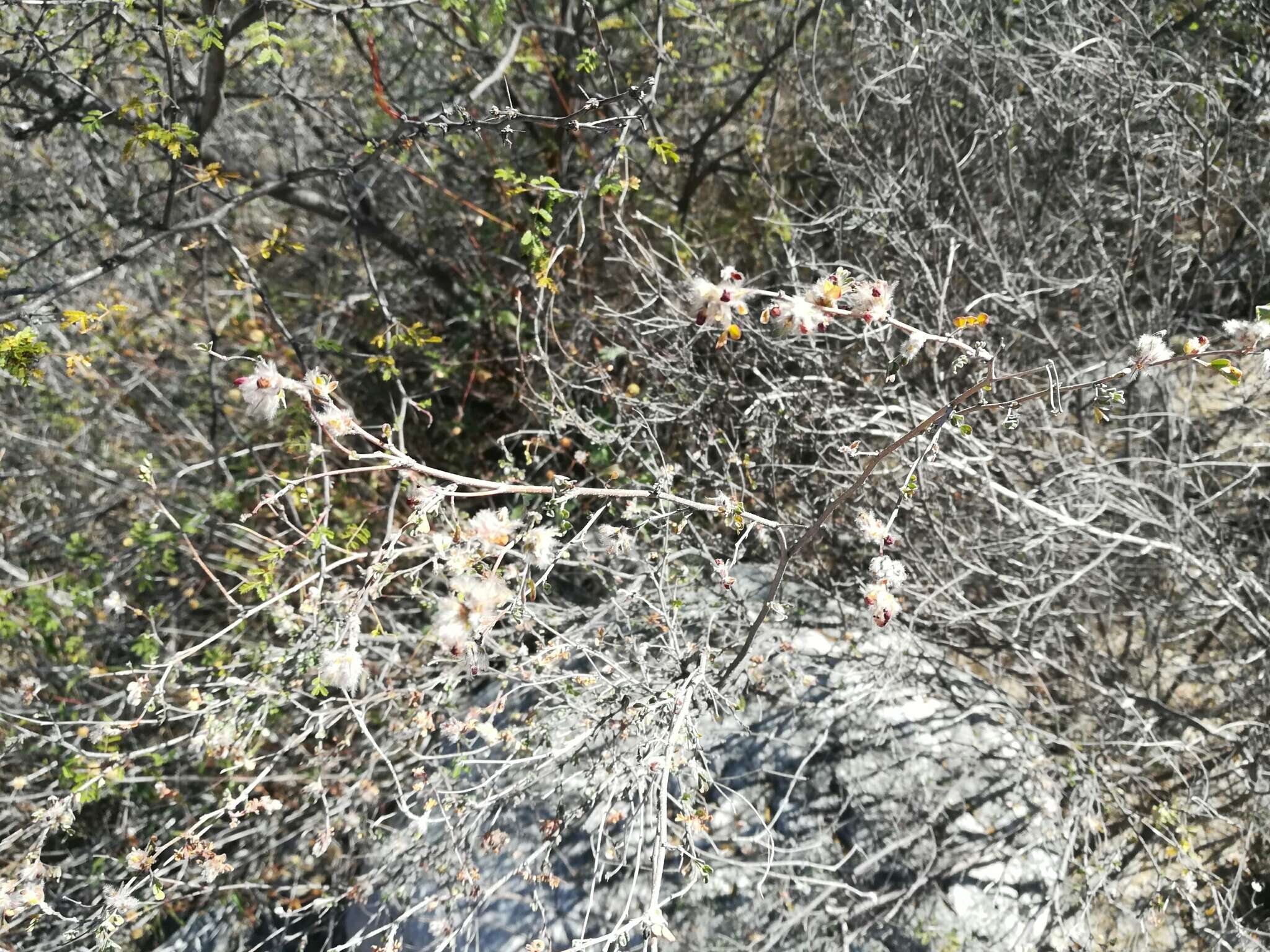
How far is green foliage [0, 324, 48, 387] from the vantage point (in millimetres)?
2184

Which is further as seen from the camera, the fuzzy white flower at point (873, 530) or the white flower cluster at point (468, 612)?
the fuzzy white flower at point (873, 530)

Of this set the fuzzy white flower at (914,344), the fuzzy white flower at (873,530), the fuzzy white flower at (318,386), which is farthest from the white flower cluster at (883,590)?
the fuzzy white flower at (318,386)

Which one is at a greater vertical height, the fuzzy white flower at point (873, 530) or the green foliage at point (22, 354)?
the green foliage at point (22, 354)

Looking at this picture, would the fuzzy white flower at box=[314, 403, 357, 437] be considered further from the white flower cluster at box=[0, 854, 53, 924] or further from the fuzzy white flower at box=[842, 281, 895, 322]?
the white flower cluster at box=[0, 854, 53, 924]

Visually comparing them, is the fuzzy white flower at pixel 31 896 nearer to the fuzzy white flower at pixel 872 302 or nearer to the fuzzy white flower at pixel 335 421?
the fuzzy white flower at pixel 335 421

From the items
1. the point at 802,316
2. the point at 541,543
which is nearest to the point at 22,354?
the point at 541,543

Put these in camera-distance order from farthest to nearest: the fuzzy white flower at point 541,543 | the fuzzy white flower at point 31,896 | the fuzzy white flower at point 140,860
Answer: the fuzzy white flower at point 140,860 → the fuzzy white flower at point 31,896 → the fuzzy white flower at point 541,543

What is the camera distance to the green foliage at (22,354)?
218 centimetres

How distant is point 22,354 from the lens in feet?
7.22

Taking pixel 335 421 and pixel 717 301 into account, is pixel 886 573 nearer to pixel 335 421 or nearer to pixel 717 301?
pixel 717 301

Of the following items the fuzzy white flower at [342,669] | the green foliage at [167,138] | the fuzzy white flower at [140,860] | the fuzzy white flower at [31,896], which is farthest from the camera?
the green foliage at [167,138]

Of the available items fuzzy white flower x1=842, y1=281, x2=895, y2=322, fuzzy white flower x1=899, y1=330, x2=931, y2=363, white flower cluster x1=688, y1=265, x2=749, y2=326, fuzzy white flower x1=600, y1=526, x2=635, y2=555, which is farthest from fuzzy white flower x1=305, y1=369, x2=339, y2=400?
fuzzy white flower x1=899, y1=330, x2=931, y2=363

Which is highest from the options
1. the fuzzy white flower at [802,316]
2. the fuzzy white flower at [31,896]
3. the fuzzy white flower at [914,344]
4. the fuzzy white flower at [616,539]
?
the fuzzy white flower at [802,316]

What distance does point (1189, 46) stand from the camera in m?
3.77
